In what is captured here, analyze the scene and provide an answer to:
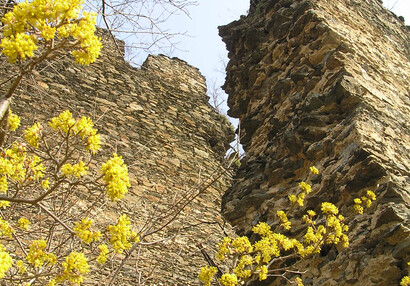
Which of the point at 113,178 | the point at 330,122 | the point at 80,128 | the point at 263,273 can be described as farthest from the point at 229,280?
the point at 330,122

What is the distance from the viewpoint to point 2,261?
147 cm

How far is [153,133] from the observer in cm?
744

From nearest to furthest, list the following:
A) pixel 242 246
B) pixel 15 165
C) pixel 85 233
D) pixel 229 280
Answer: pixel 85 233
pixel 15 165
pixel 229 280
pixel 242 246

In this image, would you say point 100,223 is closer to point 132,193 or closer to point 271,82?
point 132,193

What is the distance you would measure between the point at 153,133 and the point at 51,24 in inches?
219

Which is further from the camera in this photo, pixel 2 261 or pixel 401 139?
pixel 401 139

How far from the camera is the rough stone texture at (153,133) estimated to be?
555cm

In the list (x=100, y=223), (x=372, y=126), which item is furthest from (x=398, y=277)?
(x=100, y=223)

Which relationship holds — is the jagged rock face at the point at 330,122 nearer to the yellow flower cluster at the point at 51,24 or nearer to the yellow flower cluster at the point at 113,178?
the yellow flower cluster at the point at 113,178

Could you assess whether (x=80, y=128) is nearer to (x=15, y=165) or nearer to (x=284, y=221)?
(x=15, y=165)

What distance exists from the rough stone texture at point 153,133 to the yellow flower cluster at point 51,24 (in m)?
3.18

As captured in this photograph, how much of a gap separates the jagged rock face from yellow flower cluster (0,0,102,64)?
201 centimetres

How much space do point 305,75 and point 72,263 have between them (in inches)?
121

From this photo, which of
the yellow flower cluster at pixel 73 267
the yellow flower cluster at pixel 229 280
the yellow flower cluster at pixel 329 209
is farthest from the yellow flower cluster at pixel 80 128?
the yellow flower cluster at pixel 329 209
